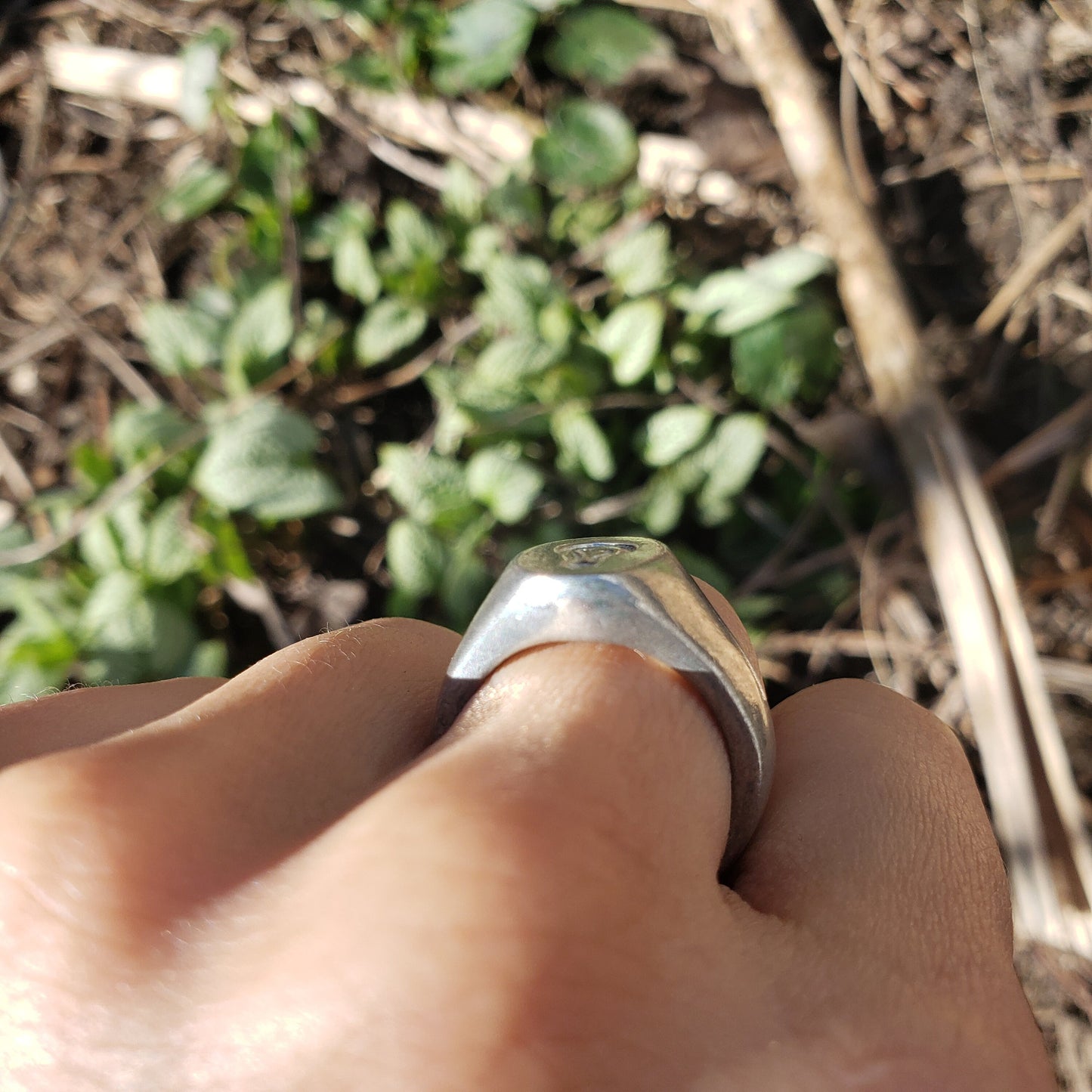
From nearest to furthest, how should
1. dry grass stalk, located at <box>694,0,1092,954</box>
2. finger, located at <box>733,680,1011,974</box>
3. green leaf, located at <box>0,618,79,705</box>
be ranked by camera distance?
finger, located at <box>733,680,1011,974</box>, dry grass stalk, located at <box>694,0,1092,954</box>, green leaf, located at <box>0,618,79,705</box>

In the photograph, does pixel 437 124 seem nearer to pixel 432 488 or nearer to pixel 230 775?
pixel 432 488

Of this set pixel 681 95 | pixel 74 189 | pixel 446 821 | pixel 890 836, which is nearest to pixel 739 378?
pixel 681 95

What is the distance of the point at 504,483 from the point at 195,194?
757 mm

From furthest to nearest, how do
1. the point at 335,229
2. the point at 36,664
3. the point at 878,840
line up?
the point at 335,229 < the point at 36,664 < the point at 878,840

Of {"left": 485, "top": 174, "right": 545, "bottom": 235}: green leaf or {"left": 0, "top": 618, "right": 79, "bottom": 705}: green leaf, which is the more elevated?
{"left": 485, "top": 174, "right": 545, "bottom": 235}: green leaf

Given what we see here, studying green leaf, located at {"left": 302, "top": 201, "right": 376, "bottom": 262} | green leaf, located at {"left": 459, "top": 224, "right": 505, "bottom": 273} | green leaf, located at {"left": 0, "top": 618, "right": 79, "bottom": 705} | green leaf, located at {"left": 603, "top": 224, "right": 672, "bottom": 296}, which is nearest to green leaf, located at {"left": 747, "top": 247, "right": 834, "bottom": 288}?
Result: green leaf, located at {"left": 603, "top": 224, "right": 672, "bottom": 296}

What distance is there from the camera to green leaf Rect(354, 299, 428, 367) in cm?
149

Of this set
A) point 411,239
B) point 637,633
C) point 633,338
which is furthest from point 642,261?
point 637,633

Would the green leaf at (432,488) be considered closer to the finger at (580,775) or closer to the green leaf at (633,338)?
the green leaf at (633,338)

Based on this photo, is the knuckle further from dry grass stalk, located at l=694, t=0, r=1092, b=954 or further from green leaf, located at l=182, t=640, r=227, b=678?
dry grass stalk, located at l=694, t=0, r=1092, b=954

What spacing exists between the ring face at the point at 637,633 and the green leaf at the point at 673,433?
0.83 m

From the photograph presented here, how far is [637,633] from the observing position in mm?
533

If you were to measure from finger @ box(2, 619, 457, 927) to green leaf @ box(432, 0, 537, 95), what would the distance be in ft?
3.98

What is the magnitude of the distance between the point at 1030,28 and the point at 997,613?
945 millimetres
